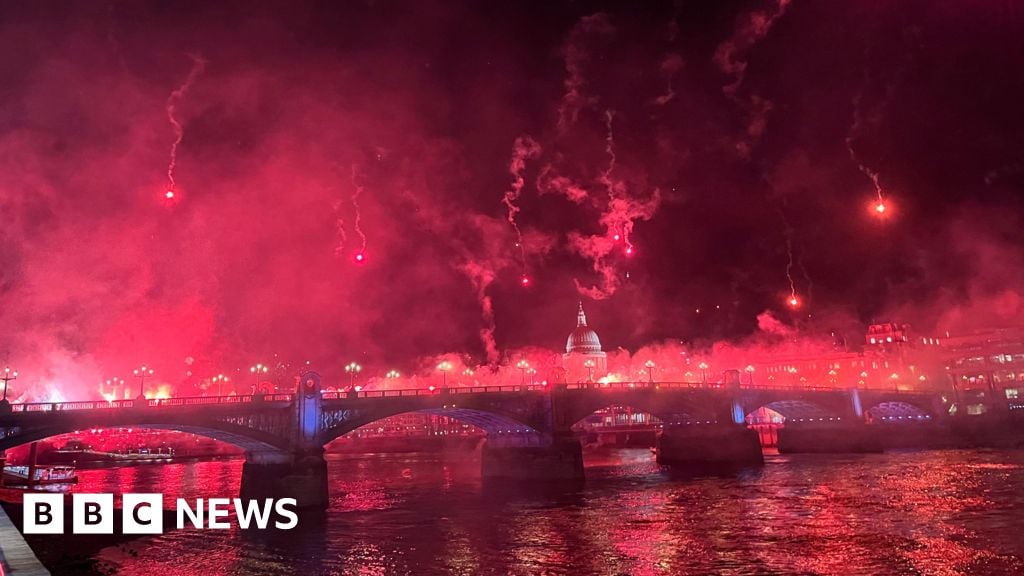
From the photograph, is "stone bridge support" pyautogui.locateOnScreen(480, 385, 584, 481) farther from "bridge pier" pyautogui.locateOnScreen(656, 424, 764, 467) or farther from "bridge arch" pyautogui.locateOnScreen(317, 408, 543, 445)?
"bridge pier" pyautogui.locateOnScreen(656, 424, 764, 467)

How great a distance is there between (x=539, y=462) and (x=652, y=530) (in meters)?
31.1

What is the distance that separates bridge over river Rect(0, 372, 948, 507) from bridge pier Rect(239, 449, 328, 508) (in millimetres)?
91

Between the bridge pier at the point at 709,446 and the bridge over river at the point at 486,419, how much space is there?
0.43 feet

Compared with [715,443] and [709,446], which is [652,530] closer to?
[709,446]

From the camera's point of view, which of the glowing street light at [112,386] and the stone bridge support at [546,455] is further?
the glowing street light at [112,386]

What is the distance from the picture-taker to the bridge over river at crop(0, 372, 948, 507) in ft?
174

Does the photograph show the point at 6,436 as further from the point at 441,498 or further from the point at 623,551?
the point at 623,551

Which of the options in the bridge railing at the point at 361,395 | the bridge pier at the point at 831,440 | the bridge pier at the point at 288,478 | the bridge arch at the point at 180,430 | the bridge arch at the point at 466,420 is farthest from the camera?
the bridge pier at the point at 831,440

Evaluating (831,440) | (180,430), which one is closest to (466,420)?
(180,430)

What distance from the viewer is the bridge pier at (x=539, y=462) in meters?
70.2

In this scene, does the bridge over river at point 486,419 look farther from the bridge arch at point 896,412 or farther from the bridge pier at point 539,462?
Answer: the bridge arch at point 896,412

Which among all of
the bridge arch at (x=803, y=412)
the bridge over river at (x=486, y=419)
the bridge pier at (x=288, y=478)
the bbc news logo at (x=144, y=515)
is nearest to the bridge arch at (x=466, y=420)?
the bridge over river at (x=486, y=419)

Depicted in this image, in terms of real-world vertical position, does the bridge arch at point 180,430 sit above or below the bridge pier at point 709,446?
above

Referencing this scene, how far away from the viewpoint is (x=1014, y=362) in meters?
146
